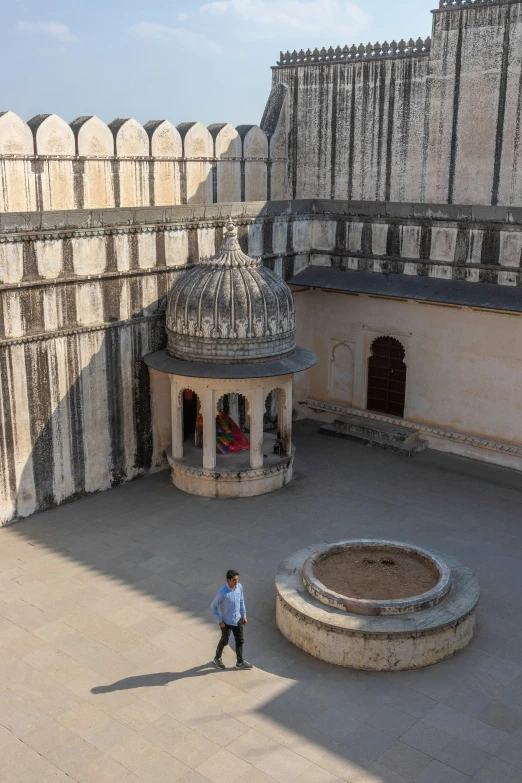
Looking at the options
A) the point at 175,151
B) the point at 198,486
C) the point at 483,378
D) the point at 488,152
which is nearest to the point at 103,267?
the point at 198,486

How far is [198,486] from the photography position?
15516 millimetres

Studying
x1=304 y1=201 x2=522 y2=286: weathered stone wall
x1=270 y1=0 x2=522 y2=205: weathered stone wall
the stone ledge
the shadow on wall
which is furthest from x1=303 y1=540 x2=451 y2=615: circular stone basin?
x1=270 y1=0 x2=522 y2=205: weathered stone wall

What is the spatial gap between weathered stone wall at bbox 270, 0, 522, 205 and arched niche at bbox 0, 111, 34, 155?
24.1 feet

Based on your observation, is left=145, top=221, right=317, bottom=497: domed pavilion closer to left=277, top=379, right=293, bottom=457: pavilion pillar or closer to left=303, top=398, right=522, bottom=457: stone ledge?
left=277, top=379, right=293, bottom=457: pavilion pillar

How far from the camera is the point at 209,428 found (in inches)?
599

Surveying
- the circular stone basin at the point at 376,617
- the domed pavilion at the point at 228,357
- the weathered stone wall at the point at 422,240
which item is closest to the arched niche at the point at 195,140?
the weathered stone wall at the point at 422,240

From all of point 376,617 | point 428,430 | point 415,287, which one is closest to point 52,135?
point 415,287

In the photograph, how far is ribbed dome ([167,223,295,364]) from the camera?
1486 centimetres

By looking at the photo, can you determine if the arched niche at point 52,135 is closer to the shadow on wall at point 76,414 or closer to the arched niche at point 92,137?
the arched niche at point 92,137

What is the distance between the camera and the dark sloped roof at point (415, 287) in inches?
634

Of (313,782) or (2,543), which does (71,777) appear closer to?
(313,782)

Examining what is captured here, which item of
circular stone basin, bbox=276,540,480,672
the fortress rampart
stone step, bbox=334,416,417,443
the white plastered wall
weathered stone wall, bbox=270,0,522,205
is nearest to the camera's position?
circular stone basin, bbox=276,540,480,672

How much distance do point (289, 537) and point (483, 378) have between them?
564 cm

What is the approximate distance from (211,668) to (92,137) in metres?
11.8
